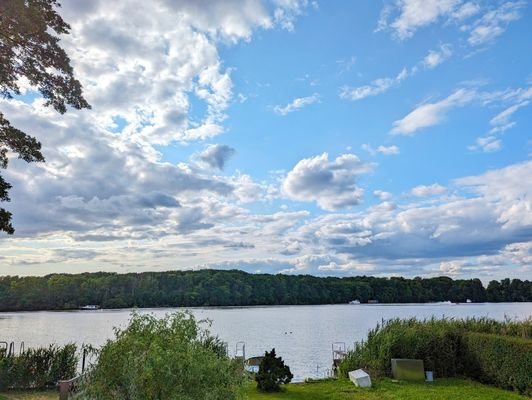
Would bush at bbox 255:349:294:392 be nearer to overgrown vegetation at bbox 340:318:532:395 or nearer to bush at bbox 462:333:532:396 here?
overgrown vegetation at bbox 340:318:532:395

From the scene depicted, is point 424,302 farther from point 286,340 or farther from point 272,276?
point 286,340

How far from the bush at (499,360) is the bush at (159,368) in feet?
36.1

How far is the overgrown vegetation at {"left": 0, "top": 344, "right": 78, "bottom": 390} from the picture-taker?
51.2 feet

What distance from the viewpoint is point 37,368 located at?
16.2 metres

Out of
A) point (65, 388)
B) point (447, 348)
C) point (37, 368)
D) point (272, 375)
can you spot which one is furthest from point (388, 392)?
point (37, 368)

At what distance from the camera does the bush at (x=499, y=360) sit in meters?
14.3

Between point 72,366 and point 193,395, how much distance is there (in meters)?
12.4

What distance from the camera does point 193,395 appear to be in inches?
250

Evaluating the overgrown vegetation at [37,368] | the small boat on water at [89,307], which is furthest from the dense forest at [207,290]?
the overgrown vegetation at [37,368]

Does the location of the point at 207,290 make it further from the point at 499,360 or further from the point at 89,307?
the point at 499,360

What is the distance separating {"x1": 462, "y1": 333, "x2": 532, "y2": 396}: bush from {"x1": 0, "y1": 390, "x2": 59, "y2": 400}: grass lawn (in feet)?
45.1

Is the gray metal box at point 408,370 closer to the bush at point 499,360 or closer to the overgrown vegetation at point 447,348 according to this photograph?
the overgrown vegetation at point 447,348

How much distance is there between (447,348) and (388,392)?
4920 millimetres

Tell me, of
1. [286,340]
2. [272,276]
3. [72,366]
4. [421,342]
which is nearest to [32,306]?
[272,276]
